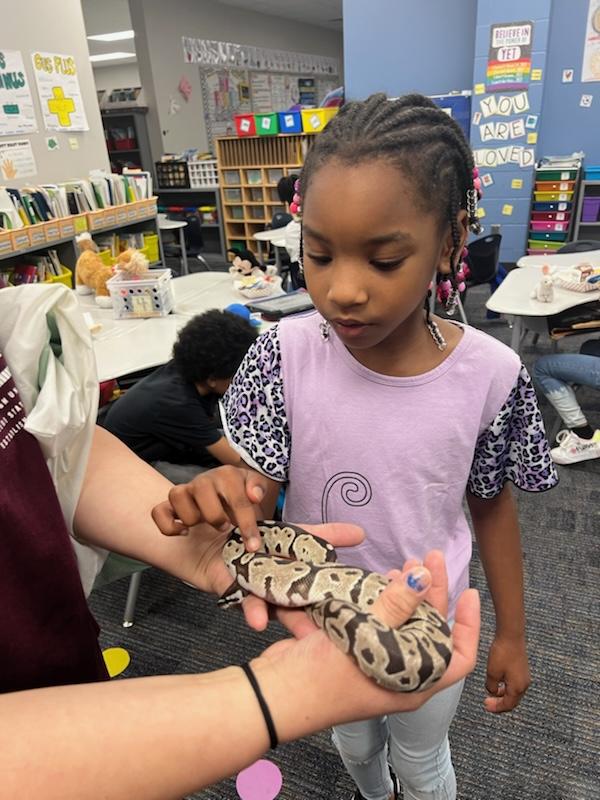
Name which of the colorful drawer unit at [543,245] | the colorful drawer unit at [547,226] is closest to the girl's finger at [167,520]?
the colorful drawer unit at [543,245]

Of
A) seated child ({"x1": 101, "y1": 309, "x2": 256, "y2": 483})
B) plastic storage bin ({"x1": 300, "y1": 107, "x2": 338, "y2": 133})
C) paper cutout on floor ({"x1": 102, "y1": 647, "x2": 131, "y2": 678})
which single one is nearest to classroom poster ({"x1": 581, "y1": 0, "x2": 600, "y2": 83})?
plastic storage bin ({"x1": 300, "y1": 107, "x2": 338, "y2": 133})

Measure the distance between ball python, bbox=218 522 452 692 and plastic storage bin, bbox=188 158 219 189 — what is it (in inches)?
382

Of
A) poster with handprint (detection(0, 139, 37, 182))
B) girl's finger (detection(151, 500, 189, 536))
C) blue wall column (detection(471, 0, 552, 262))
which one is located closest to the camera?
girl's finger (detection(151, 500, 189, 536))

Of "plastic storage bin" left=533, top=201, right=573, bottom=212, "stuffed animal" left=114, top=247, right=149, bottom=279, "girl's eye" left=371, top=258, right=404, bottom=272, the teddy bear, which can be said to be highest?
"girl's eye" left=371, top=258, right=404, bottom=272

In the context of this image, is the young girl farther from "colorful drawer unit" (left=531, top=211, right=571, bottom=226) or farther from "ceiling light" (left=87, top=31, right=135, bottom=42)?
"ceiling light" (left=87, top=31, right=135, bottom=42)

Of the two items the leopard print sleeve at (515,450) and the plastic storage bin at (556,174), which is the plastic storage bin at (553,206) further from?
the leopard print sleeve at (515,450)

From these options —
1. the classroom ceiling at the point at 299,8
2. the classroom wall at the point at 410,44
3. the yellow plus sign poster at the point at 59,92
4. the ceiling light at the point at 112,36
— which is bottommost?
the yellow plus sign poster at the point at 59,92

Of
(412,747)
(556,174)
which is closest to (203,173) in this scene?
(556,174)

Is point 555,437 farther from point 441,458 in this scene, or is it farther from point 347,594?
point 347,594

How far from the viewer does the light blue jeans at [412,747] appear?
1325mm

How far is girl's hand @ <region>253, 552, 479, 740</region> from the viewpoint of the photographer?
76cm

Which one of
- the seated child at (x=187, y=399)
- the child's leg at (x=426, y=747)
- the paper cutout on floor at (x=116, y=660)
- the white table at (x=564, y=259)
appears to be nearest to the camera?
the child's leg at (x=426, y=747)

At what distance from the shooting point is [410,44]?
313 inches

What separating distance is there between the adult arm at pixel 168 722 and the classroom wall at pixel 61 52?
21.0 ft
